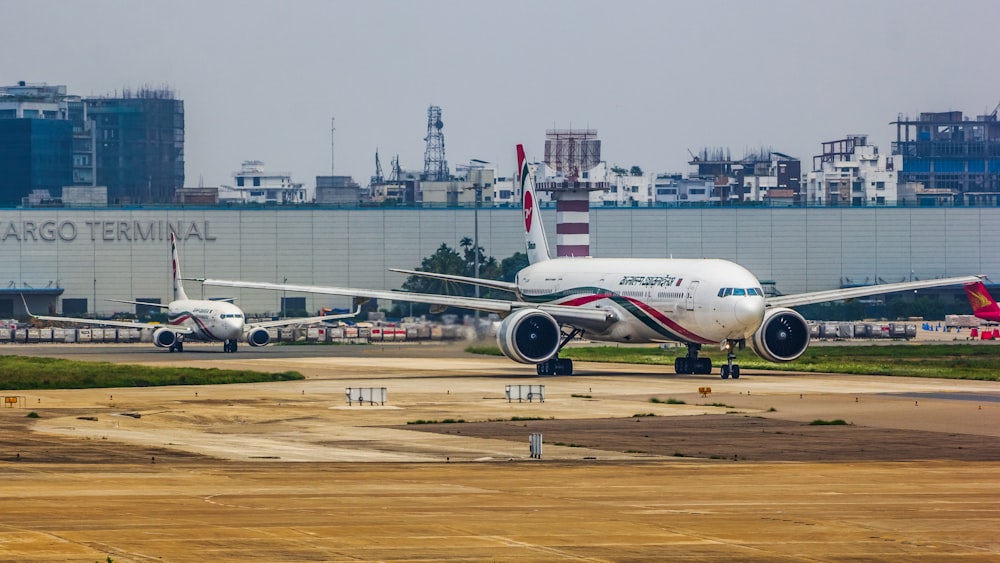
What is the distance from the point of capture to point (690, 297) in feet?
220

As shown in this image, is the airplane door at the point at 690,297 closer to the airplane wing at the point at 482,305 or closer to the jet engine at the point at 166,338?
the airplane wing at the point at 482,305

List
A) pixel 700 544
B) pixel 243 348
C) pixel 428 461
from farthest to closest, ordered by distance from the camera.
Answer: pixel 243 348
pixel 428 461
pixel 700 544

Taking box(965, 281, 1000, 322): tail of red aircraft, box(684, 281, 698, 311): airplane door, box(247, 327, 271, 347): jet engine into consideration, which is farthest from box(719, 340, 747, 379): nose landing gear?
box(965, 281, 1000, 322): tail of red aircraft

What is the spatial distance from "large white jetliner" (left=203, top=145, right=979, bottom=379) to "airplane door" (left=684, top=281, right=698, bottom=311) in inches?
1.7

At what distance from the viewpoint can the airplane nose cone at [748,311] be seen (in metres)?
64.5

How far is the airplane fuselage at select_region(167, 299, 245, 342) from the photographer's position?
330 feet

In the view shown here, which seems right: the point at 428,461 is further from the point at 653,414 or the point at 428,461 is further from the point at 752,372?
the point at 752,372

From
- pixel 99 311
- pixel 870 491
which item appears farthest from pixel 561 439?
pixel 99 311

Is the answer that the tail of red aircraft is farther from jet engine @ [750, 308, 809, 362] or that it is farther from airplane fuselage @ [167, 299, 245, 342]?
airplane fuselage @ [167, 299, 245, 342]

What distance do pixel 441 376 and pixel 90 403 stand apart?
21468 mm

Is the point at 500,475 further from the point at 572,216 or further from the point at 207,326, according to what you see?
the point at 572,216

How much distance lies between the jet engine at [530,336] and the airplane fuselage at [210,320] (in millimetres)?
35681

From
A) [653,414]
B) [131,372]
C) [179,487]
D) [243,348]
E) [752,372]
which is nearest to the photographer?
[179,487]

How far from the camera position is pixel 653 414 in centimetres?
4741
